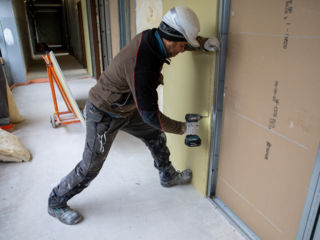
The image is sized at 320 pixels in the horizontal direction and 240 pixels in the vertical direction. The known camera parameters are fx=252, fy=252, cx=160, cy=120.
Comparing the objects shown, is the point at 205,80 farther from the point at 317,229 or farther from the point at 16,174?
the point at 16,174

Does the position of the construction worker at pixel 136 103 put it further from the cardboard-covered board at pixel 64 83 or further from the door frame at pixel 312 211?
the cardboard-covered board at pixel 64 83

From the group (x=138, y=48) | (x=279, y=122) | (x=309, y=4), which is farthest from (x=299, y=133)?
(x=138, y=48)

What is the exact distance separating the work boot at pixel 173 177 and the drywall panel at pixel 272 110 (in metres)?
0.52

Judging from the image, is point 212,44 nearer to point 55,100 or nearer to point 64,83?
point 64,83

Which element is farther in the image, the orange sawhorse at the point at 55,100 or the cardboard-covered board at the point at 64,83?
the orange sawhorse at the point at 55,100

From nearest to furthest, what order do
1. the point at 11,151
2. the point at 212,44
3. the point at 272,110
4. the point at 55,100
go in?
the point at 272,110 < the point at 212,44 < the point at 11,151 < the point at 55,100

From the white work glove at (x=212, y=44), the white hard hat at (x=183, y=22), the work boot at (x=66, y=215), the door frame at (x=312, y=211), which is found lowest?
the work boot at (x=66, y=215)

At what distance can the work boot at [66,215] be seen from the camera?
1.91m

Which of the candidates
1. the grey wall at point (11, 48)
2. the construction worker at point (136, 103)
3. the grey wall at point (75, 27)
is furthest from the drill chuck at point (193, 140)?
the grey wall at point (75, 27)

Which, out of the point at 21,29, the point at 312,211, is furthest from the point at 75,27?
the point at 312,211

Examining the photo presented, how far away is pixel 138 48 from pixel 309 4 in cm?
88

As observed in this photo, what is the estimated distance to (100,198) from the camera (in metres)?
2.21

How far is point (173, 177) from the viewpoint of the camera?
227 cm

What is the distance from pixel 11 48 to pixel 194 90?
6.29 metres
